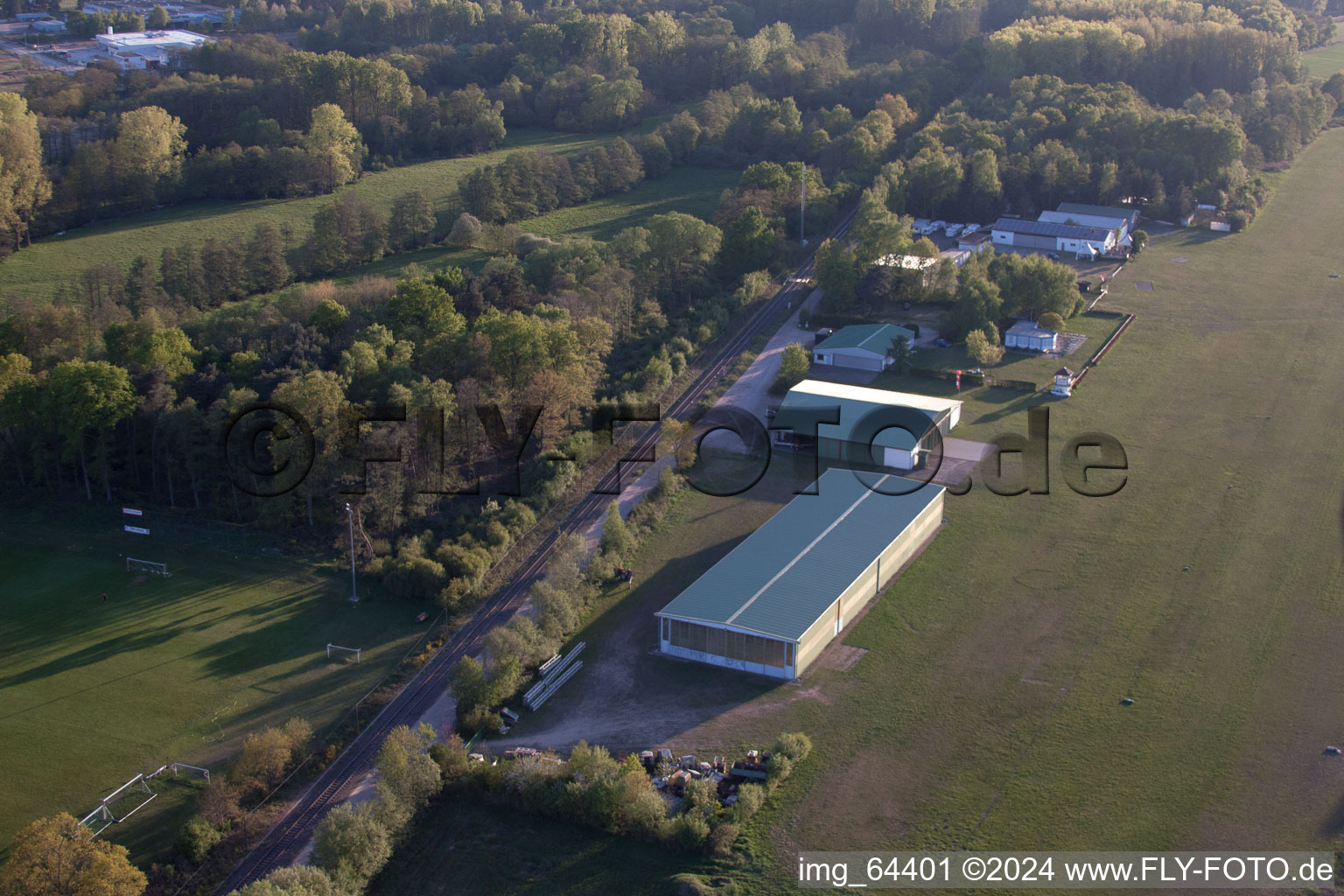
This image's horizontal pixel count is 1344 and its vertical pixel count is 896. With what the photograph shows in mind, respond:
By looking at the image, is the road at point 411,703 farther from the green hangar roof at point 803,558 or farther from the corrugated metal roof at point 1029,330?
the corrugated metal roof at point 1029,330

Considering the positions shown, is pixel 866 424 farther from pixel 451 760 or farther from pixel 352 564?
pixel 451 760

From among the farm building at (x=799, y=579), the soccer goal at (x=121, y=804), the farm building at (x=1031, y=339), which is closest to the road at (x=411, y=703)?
the soccer goal at (x=121, y=804)

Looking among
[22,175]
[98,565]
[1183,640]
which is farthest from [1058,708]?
[22,175]

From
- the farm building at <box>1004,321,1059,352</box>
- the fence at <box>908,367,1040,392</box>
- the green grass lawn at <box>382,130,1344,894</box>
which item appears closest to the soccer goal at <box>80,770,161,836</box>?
the green grass lawn at <box>382,130,1344,894</box>

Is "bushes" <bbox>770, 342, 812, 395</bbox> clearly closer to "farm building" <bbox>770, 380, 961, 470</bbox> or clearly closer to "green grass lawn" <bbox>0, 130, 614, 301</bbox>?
"farm building" <bbox>770, 380, 961, 470</bbox>

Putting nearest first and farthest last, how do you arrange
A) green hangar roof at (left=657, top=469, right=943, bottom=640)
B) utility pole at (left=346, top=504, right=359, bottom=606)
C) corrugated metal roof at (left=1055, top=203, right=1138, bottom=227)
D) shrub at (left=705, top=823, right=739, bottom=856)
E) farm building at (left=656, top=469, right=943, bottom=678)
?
shrub at (left=705, top=823, right=739, bottom=856), farm building at (left=656, top=469, right=943, bottom=678), green hangar roof at (left=657, top=469, right=943, bottom=640), utility pole at (left=346, top=504, right=359, bottom=606), corrugated metal roof at (left=1055, top=203, right=1138, bottom=227)

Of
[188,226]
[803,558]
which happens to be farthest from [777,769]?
[188,226]
